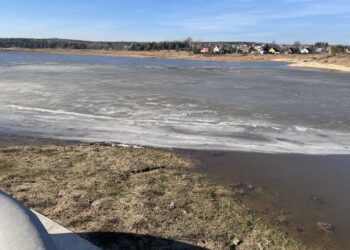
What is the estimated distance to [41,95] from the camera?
1825cm

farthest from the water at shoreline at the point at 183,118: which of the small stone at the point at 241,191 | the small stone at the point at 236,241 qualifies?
the small stone at the point at 236,241

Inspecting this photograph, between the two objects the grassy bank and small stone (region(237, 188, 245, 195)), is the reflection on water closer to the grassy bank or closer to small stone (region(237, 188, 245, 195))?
small stone (region(237, 188, 245, 195))

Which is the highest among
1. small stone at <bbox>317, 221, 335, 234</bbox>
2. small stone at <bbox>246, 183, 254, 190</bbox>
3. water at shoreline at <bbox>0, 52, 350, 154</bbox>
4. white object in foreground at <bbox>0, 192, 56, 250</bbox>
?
white object in foreground at <bbox>0, 192, 56, 250</bbox>

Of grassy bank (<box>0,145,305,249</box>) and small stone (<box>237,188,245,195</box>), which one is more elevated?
grassy bank (<box>0,145,305,249</box>)

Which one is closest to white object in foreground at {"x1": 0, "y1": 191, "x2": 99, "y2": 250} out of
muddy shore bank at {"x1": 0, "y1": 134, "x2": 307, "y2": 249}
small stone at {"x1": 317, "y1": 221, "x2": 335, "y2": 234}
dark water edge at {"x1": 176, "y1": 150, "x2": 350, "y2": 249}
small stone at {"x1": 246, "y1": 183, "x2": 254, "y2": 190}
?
muddy shore bank at {"x1": 0, "y1": 134, "x2": 307, "y2": 249}

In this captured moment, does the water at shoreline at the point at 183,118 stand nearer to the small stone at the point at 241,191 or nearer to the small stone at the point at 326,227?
the small stone at the point at 241,191

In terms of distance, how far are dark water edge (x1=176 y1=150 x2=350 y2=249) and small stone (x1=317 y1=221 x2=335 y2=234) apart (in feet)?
0.19

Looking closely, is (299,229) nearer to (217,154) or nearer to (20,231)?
(217,154)

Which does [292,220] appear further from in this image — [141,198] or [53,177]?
[53,177]

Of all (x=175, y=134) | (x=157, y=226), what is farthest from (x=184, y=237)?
(x=175, y=134)

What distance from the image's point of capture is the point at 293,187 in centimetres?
789

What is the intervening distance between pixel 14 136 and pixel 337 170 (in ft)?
25.1

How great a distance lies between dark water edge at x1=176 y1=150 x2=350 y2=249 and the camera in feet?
20.3

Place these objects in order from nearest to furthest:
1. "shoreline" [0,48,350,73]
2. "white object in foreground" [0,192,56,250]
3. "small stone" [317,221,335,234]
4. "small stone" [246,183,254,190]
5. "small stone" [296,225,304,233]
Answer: "white object in foreground" [0,192,56,250], "small stone" [296,225,304,233], "small stone" [317,221,335,234], "small stone" [246,183,254,190], "shoreline" [0,48,350,73]
